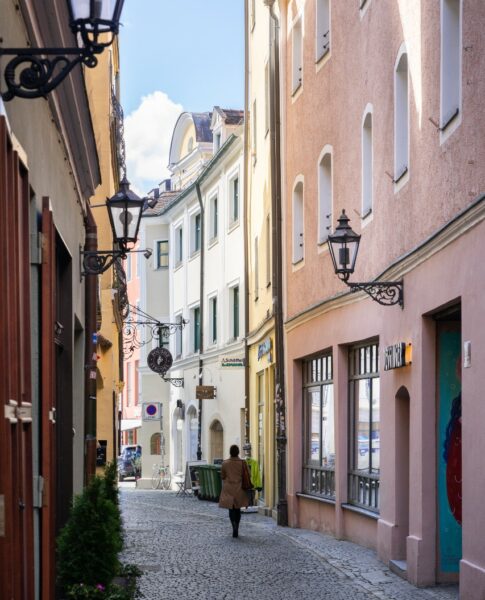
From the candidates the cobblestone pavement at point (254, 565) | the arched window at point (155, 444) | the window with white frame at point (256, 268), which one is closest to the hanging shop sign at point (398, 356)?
the cobblestone pavement at point (254, 565)

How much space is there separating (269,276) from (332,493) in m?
7.64

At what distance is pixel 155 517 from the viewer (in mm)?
26391

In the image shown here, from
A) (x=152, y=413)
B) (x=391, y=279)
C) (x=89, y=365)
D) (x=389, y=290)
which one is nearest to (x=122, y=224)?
(x=89, y=365)

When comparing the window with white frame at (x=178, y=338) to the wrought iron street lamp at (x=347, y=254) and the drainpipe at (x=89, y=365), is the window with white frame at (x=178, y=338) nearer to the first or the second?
the drainpipe at (x=89, y=365)

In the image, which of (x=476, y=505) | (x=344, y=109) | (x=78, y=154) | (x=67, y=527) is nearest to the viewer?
(x=67, y=527)

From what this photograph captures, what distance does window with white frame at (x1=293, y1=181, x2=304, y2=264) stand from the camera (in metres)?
24.0

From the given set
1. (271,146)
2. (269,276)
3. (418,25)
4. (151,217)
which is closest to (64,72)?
(418,25)

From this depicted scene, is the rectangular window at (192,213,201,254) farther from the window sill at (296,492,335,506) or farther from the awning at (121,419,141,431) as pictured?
the awning at (121,419,141,431)

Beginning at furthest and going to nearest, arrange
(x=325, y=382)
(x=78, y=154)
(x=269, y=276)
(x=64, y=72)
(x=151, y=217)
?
(x=151, y=217) < (x=269, y=276) < (x=325, y=382) < (x=78, y=154) < (x=64, y=72)

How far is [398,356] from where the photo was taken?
15547mm

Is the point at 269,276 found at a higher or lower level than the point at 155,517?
higher

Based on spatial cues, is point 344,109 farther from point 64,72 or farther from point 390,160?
point 64,72

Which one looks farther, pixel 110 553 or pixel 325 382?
pixel 325 382

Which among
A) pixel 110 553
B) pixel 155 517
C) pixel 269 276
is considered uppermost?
pixel 269 276
